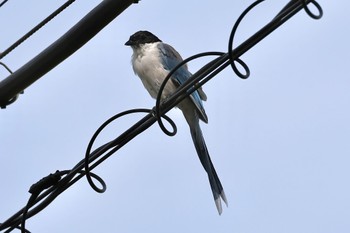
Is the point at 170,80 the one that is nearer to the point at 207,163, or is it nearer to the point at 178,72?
the point at 178,72

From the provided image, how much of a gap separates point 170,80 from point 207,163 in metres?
0.73

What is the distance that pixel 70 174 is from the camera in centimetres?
397

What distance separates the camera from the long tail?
20.6ft

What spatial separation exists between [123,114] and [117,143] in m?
0.15

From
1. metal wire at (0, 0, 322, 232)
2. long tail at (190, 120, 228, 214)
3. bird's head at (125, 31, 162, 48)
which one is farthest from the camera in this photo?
bird's head at (125, 31, 162, 48)

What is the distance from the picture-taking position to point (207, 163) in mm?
A: 6582

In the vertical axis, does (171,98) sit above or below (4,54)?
below

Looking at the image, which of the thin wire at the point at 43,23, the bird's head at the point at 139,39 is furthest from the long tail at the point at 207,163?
the thin wire at the point at 43,23

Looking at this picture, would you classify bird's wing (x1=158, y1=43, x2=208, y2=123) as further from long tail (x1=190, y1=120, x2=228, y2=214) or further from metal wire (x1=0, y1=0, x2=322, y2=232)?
metal wire (x1=0, y1=0, x2=322, y2=232)

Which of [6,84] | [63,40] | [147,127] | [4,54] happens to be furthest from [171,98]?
[4,54]

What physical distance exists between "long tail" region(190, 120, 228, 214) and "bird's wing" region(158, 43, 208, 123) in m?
0.12

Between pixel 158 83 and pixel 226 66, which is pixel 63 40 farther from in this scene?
pixel 158 83

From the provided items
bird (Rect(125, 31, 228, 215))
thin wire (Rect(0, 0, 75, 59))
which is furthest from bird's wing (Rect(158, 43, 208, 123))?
thin wire (Rect(0, 0, 75, 59))

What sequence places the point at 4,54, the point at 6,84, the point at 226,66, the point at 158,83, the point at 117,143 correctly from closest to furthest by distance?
the point at 226,66 < the point at 117,143 < the point at 6,84 < the point at 4,54 < the point at 158,83
